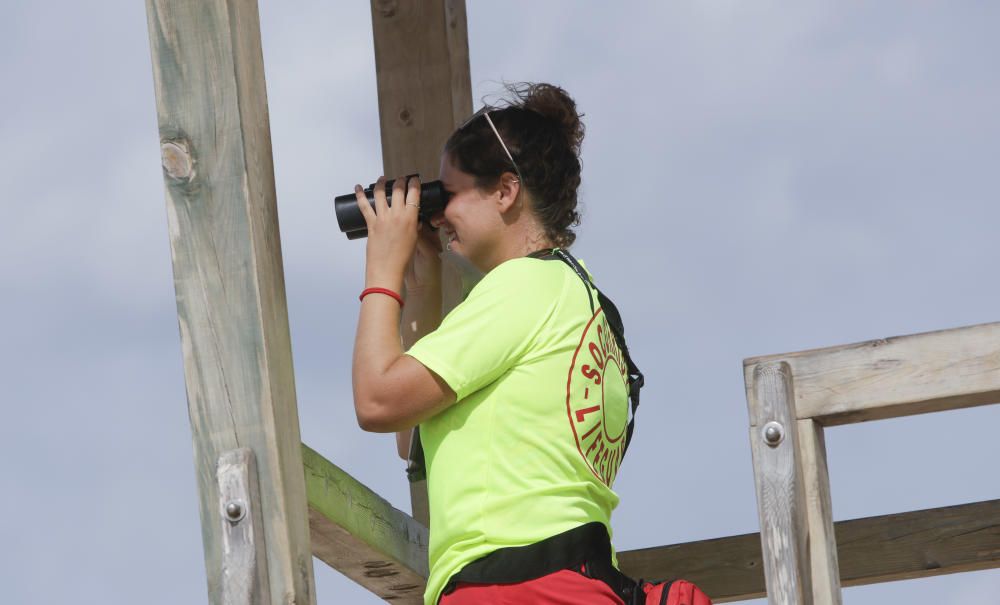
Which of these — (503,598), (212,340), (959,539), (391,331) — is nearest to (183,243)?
(212,340)

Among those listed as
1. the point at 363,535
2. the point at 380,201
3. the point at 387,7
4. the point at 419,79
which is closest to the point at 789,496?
the point at 380,201

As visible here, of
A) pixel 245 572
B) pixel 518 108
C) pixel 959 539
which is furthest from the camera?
pixel 959 539

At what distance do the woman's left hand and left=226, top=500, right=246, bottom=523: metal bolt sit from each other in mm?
421

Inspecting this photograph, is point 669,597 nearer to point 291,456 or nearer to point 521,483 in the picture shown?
point 521,483

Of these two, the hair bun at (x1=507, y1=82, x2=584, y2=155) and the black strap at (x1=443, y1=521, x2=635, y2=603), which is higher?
the hair bun at (x1=507, y1=82, x2=584, y2=155)

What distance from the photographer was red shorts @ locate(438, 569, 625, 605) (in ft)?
8.80

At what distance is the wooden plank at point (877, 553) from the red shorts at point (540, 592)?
1.95 meters

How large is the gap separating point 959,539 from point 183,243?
8.58 feet

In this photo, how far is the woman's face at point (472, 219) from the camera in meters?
3.02

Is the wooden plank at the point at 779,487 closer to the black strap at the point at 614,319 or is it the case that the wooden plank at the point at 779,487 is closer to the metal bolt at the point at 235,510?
the black strap at the point at 614,319

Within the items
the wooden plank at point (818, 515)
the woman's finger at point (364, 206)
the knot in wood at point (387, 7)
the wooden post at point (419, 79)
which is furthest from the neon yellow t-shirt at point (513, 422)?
the knot in wood at point (387, 7)

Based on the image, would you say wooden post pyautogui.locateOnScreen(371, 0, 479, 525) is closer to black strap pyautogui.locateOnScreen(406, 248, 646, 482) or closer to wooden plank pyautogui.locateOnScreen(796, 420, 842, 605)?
black strap pyautogui.locateOnScreen(406, 248, 646, 482)

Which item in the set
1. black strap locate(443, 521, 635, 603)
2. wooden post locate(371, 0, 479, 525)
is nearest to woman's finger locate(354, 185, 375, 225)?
black strap locate(443, 521, 635, 603)

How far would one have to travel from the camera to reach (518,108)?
124 inches
